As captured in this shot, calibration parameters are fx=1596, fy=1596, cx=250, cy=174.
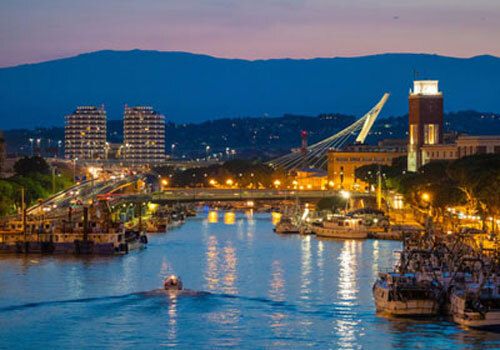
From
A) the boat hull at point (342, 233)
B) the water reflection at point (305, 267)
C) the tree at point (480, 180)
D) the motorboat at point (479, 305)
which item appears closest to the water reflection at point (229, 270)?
the water reflection at point (305, 267)

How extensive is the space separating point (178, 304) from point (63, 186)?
6572 centimetres

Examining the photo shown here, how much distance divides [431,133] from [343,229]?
4299 centimetres

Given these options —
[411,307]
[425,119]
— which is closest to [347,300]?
[411,307]

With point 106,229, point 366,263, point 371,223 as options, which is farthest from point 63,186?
point 366,263

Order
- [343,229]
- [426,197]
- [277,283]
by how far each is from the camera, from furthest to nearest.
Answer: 1. [426,197]
2. [343,229]
3. [277,283]

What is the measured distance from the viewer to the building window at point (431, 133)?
119562 mm

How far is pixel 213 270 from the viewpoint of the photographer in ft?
184

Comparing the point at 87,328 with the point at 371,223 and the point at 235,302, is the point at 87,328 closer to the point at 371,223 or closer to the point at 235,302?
the point at 235,302

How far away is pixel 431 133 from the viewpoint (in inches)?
4715

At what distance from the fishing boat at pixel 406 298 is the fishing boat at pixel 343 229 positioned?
108 ft

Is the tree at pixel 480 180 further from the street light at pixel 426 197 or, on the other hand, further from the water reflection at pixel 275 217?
the water reflection at pixel 275 217

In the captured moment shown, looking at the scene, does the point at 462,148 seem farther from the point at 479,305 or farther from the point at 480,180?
the point at 479,305

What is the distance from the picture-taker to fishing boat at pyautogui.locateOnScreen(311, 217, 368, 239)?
77.1 metres

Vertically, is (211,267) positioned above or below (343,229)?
below
